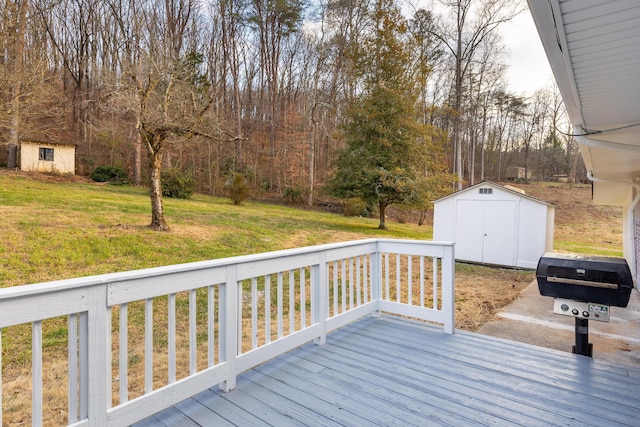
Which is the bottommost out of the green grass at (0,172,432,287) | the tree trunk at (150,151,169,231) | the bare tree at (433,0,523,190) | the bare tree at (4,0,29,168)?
the green grass at (0,172,432,287)

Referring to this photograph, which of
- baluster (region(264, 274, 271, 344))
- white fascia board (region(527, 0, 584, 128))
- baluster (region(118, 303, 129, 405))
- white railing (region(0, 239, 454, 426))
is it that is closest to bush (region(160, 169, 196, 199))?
white railing (region(0, 239, 454, 426))

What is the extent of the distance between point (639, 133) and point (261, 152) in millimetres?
19317

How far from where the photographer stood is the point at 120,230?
291 inches

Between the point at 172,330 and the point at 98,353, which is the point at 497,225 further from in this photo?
the point at 98,353

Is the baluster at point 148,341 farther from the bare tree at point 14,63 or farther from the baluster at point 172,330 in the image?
the bare tree at point 14,63

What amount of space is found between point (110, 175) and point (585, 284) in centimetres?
1816

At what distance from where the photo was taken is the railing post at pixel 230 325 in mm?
2322

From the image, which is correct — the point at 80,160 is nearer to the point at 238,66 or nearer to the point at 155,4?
the point at 155,4

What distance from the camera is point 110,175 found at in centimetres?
1670

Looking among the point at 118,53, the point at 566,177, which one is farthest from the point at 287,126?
the point at 566,177

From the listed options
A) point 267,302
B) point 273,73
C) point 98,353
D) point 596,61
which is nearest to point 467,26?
point 273,73


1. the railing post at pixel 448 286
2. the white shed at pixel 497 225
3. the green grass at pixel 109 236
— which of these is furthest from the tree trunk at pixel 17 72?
the white shed at pixel 497 225

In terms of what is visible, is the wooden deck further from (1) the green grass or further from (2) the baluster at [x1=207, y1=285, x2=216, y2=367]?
(1) the green grass

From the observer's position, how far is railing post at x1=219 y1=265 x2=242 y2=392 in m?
2.32
